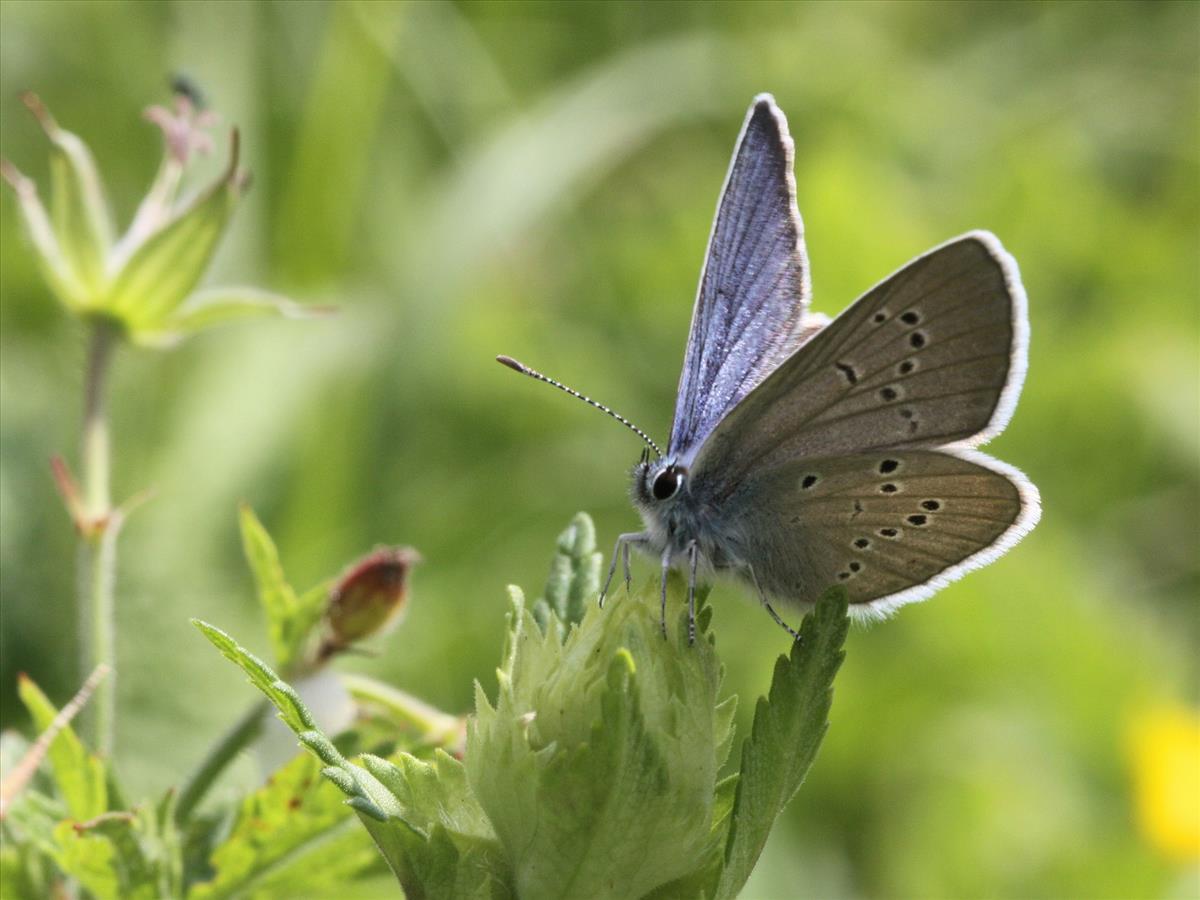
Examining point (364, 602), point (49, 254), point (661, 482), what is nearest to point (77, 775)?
point (364, 602)

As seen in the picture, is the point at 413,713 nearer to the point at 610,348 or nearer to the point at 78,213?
the point at 78,213

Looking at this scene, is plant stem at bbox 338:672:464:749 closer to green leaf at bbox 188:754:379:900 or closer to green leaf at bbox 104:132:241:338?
green leaf at bbox 188:754:379:900

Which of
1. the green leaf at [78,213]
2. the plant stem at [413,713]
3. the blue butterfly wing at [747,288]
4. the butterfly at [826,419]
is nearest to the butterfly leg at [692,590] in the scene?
the butterfly at [826,419]

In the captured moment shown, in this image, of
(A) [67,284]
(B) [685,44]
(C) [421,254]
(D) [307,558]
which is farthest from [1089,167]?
(A) [67,284]

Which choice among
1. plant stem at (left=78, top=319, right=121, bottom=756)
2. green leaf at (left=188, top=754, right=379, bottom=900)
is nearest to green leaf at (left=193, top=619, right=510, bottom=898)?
green leaf at (left=188, top=754, right=379, bottom=900)

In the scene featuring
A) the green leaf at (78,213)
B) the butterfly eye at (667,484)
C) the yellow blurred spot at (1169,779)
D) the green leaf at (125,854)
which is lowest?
the yellow blurred spot at (1169,779)

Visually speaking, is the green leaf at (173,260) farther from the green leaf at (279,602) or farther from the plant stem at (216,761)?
the plant stem at (216,761)
